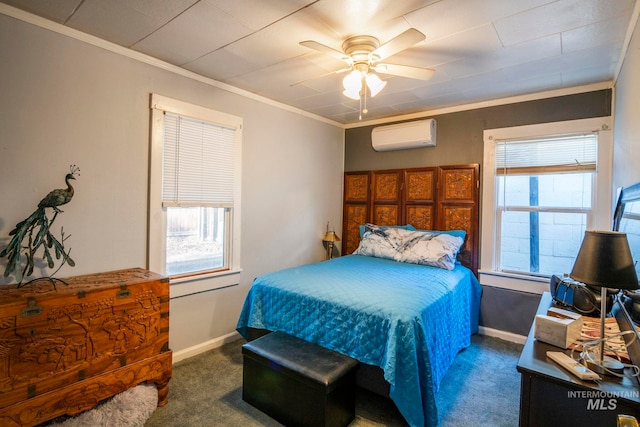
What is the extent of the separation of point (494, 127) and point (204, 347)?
11.9 ft

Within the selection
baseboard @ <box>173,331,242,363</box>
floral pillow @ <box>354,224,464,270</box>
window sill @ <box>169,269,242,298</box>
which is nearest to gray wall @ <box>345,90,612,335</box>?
floral pillow @ <box>354,224,464,270</box>

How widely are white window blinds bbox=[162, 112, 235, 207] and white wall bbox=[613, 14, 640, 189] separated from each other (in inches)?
117

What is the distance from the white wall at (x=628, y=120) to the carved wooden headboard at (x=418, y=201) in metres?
1.18

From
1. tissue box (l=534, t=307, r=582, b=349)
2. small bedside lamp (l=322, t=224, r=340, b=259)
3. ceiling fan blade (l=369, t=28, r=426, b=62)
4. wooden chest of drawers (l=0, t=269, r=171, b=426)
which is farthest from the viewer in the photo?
small bedside lamp (l=322, t=224, r=340, b=259)

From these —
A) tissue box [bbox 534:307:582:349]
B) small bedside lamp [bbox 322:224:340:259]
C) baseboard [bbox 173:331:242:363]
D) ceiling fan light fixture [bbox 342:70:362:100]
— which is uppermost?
ceiling fan light fixture [bbox 342:70:362:100]

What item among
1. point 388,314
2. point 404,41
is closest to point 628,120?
point 404,41

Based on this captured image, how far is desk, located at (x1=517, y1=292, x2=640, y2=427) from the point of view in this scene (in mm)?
1078

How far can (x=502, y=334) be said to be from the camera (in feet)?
10.8

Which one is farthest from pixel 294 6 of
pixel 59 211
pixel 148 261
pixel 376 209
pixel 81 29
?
pixel 376 209

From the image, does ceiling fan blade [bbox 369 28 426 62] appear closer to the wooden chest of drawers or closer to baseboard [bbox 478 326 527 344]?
the wooden chest of drawers

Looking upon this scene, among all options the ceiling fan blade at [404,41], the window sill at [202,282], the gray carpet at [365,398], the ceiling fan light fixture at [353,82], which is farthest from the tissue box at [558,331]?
the window sill at [202,282]

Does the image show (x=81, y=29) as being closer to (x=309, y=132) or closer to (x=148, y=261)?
(x=148, y=261)

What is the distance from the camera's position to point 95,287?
1901 millimetres

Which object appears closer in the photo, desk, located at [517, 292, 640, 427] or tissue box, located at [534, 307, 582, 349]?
desk, located at [517, 292, 640, 427]
